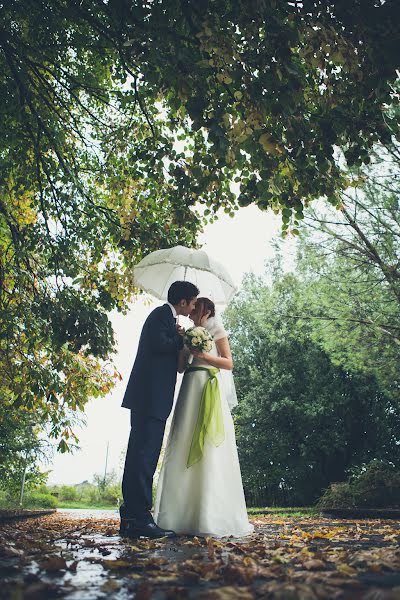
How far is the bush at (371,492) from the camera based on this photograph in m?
12.4

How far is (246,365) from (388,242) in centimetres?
1211

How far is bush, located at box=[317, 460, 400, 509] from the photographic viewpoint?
12435 mm

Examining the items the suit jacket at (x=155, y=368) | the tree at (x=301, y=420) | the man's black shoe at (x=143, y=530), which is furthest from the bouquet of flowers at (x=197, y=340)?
the tree at (x=301, y=420)

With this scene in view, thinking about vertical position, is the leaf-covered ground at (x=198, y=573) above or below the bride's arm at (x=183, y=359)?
below

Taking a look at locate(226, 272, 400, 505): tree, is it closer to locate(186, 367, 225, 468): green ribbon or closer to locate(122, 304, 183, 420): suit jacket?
locate(186, 367, 225, 468): green ribbon

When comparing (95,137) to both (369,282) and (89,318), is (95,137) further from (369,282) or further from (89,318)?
(369,282)

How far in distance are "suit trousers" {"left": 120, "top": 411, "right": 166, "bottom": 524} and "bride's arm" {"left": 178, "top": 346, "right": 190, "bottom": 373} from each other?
78 cm

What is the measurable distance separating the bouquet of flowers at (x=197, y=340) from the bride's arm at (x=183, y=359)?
285mm

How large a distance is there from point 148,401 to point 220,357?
1.03m

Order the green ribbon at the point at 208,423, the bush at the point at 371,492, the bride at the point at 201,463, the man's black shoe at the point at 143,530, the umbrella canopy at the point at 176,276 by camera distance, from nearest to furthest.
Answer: the man's black shoe at the point at 143,530, the bride at the point at 201,463, the green ribbon at the point at 208,423, the umbrella canopy at the point at 176,276, the bush at the point at 371,492

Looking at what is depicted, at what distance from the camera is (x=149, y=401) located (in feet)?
15.5

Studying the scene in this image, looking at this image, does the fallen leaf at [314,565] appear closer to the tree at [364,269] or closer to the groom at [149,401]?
the groom at [149,401]

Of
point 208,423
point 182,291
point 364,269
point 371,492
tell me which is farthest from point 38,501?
point 182,291

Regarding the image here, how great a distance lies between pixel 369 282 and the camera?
13609mm
